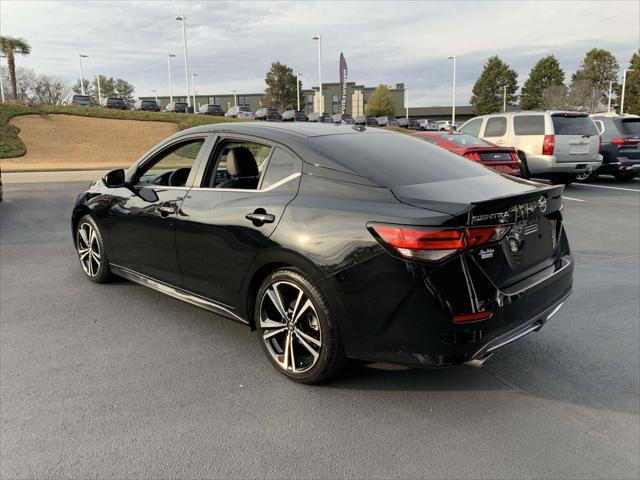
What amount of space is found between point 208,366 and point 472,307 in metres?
1.81

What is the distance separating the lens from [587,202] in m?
10.7

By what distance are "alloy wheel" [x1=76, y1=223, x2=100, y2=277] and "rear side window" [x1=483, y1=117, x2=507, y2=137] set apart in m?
10.5

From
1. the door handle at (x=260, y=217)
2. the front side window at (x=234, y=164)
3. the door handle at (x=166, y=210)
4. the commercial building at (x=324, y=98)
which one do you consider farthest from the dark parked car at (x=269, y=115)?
the door handle at (x=260, y=217)

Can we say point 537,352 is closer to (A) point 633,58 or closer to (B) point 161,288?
(B) point 161,288

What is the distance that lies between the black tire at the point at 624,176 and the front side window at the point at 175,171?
13.1 m

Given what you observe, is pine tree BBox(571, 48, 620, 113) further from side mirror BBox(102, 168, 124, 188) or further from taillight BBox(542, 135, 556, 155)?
side mirror BBox(102, 168, 124, 188)

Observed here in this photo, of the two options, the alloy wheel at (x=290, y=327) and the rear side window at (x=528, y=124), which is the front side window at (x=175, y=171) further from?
the rear side window at (x=528, y=124)

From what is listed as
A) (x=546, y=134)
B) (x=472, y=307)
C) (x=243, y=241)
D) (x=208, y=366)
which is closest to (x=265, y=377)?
(x=208, y=366)

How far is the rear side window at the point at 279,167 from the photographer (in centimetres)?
326

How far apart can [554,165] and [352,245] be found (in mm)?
10521

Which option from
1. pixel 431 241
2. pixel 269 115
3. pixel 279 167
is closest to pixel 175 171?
pixel 279 167

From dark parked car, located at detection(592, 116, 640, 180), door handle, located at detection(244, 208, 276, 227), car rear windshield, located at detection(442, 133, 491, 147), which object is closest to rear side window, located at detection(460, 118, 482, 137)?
car rear windshield, located at detection(442, 133, 491, 147)

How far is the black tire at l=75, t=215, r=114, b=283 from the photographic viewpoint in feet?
16.2

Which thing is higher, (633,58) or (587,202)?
(633,58)
